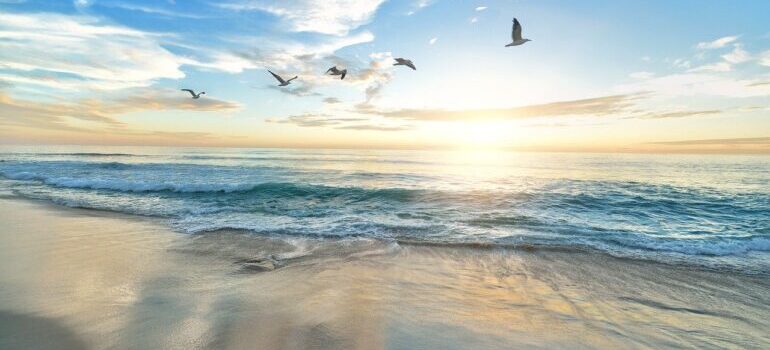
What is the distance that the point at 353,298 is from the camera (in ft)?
17.6

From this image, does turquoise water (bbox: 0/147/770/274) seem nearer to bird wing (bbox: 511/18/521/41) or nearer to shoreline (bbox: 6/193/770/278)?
shoreline (bbox: 6/193/770/278)

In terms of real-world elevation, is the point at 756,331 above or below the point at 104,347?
below

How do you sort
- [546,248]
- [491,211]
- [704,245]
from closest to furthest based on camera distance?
[546,248], [704,245], [491,211]

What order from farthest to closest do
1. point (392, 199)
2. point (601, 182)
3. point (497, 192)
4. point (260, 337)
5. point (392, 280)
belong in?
point (601, 182) < point (497, 192) < point (392, 199) < point (392, 280) < point (260, 337)

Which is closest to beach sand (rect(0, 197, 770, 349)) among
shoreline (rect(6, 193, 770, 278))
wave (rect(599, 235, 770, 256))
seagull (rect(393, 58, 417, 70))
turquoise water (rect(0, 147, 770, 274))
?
shoreline (rect(6, 193, 770, 278))

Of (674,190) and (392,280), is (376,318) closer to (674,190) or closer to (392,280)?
(392,280)

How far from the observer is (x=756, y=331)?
4.72 metres

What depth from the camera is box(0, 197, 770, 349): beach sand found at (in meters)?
4.21

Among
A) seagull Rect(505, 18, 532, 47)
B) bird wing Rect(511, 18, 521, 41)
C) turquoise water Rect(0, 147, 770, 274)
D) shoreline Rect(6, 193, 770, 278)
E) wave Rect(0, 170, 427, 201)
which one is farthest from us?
wave Rect(0, 170, 427, 201)

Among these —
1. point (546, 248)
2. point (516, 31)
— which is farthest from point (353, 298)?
point (516, 31)

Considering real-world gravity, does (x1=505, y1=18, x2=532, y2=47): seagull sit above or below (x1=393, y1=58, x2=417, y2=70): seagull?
above

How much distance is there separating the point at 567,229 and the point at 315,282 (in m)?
7.61

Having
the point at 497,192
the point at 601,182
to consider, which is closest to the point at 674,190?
the point at 601,182

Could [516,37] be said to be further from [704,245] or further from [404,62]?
[704,245]
